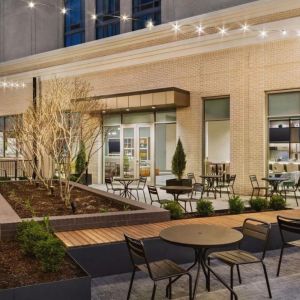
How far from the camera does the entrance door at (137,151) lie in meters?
16.4

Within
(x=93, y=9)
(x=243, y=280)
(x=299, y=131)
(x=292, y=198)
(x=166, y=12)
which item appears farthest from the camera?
(x=93, y=9)

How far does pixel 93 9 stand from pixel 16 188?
13866 mm

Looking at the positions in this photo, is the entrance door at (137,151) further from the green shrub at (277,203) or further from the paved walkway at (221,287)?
the paved walkway at (221,287)

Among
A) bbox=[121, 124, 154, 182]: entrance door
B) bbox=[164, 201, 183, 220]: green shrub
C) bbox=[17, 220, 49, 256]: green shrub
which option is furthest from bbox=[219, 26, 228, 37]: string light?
bbox=[17, 220, 49, 256]: green shrub

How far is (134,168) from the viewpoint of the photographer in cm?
1688

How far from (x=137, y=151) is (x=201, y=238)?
1255 centimetres

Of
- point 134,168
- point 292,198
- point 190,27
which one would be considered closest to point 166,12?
point 190,27

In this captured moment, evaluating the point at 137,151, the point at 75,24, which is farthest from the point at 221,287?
the point at 75,24

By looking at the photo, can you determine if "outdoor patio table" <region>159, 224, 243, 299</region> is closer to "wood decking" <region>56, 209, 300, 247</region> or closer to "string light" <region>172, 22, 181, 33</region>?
"wood decking" <region>56, 209, 300, 247</region>

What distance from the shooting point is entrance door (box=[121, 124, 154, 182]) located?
53.9 ft

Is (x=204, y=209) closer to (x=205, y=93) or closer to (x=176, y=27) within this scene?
(x=205, y=93)

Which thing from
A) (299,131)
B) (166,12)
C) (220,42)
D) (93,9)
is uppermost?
(93,9)

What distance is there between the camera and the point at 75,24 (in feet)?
78.5

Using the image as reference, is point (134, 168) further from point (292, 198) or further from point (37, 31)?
point (37, 31)
